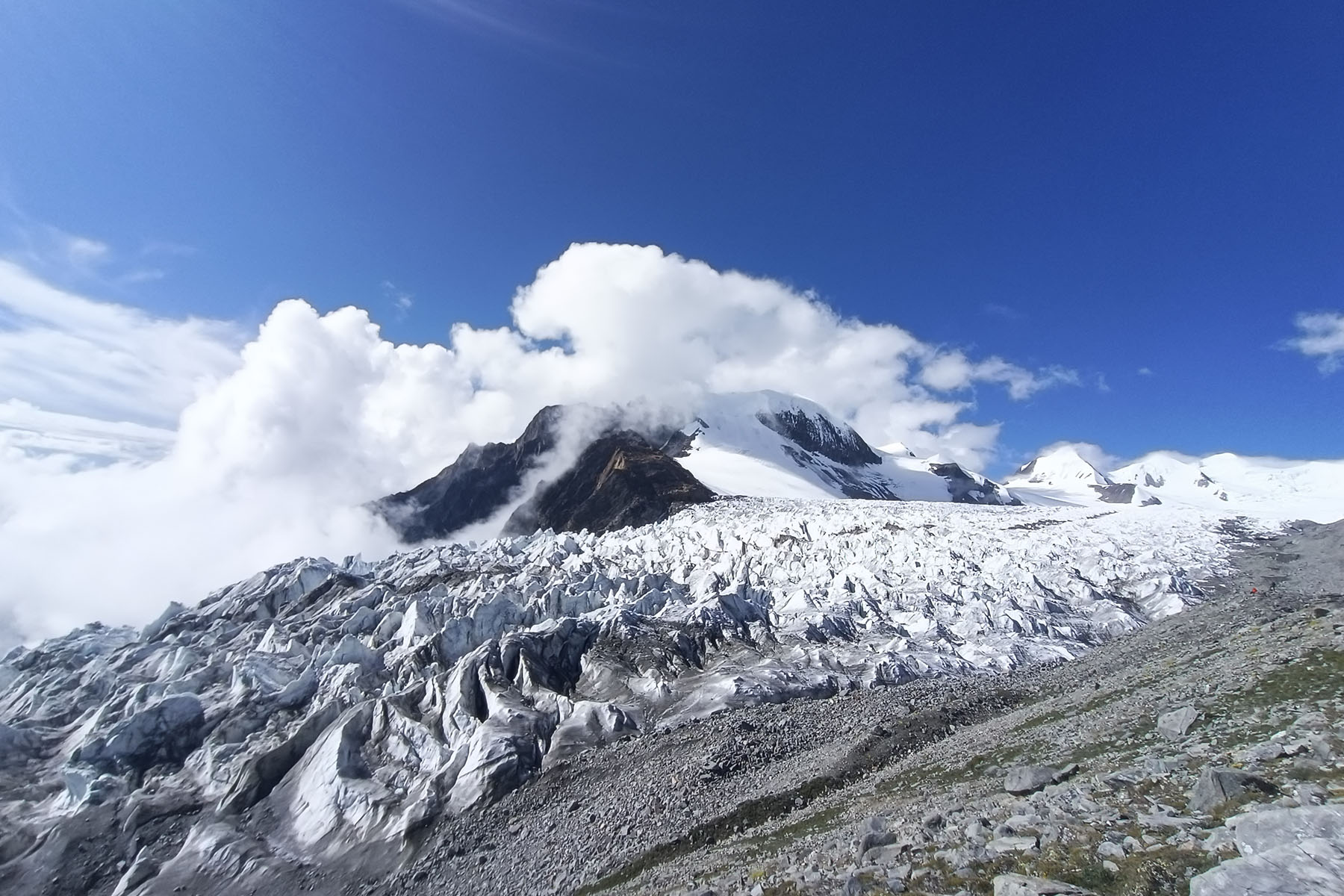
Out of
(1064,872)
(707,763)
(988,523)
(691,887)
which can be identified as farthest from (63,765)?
(988,523)

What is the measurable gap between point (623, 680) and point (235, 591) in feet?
264

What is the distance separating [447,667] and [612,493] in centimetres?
9272

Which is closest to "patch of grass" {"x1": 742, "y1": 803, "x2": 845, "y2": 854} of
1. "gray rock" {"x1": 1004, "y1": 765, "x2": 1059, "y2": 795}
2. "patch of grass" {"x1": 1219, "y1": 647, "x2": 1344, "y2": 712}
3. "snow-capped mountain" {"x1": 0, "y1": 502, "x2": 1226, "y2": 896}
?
"gray rock" {"x1": 1004, "y1": 765, "x2": 1059, "y2": 795}

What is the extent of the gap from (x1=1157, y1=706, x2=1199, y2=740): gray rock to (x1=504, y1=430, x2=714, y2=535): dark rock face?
115241mm

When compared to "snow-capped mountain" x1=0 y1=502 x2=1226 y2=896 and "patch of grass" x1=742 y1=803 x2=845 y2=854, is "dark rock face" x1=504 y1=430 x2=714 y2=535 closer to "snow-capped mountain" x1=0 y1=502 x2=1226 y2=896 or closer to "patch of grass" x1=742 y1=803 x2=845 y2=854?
"snow-capped mountain" x1=0 y1=502 x2=1226 y2=896

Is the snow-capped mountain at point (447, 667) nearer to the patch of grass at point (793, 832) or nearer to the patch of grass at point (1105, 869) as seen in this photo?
the patch of grass at point (793, 832)

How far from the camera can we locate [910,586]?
265ft

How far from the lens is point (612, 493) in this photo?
526 ft

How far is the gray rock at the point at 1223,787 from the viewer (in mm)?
16062

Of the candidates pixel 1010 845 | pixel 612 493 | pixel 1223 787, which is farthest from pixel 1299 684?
pixel 612 493

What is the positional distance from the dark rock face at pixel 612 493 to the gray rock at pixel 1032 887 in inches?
4914

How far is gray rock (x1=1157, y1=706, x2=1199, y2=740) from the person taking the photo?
25016 mm

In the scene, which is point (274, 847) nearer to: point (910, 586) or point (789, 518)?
point (910, 586)

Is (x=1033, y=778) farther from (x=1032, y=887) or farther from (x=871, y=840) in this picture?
(x=1032, y=887)
